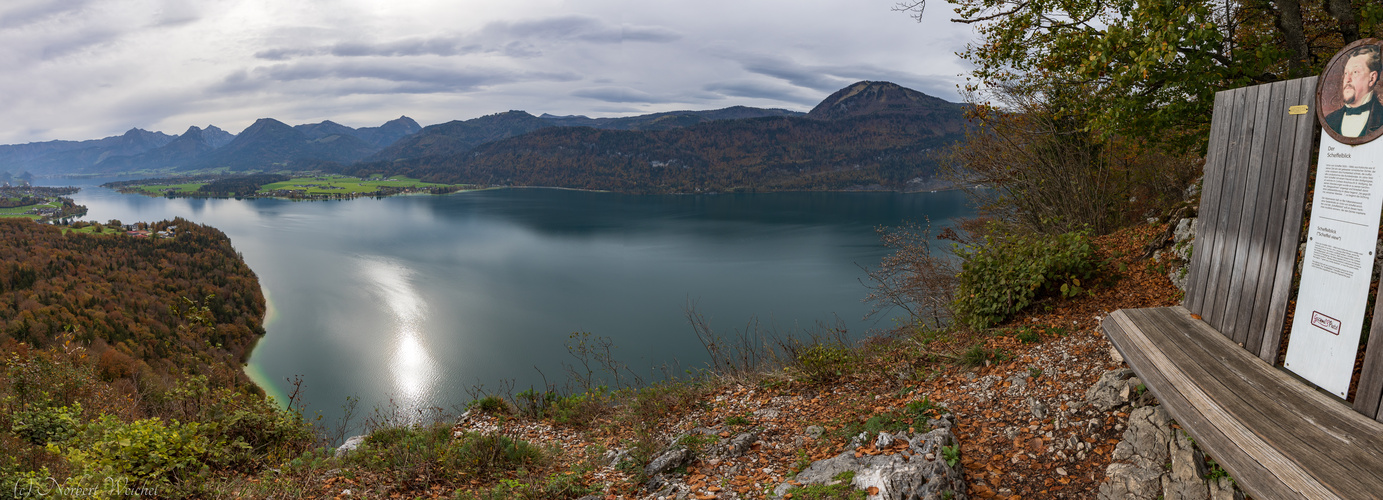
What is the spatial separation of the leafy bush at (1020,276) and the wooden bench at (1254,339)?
272 cm

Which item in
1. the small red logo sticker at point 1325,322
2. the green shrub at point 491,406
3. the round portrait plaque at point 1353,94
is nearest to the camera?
the round portrait plaque at point 1353,94

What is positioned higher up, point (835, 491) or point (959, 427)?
point (959, 427)

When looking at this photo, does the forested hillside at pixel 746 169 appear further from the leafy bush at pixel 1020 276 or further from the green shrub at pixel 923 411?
the green shrub at pixel 923 411

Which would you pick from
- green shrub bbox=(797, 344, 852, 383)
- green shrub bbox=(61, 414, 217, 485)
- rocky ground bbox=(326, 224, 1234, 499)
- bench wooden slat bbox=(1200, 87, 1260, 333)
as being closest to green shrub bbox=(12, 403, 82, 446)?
green shrub bbox=(61, 414, 217, 485)

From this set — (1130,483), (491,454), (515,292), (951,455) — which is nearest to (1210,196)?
(1130,483)

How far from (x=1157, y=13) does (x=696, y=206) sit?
99086 millimetres

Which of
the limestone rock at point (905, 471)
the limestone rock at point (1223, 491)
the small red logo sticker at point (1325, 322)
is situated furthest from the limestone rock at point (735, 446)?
the small red logo sticker at point (1325, 322)

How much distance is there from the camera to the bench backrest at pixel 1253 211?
9.02 ft

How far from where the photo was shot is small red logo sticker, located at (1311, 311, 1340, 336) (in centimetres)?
247

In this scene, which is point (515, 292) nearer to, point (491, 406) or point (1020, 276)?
point (491, 406)

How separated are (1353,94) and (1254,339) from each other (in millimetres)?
1262

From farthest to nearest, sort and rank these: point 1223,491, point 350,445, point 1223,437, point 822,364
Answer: point 350,445, point 822,364, point 1223,491, point 1223,437

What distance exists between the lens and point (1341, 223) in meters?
2.48

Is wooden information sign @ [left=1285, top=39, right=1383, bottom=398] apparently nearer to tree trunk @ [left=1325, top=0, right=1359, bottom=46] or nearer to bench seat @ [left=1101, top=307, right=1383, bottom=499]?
bench seat @ [left=1101, top=307, right=1383, bottom=499]
